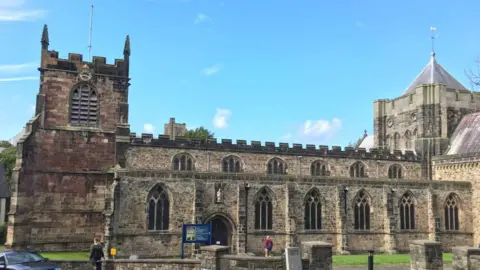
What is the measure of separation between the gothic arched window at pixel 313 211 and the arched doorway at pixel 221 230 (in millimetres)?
4958

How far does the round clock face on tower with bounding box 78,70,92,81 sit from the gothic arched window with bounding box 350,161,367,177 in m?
20.3

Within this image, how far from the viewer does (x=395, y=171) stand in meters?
41.0

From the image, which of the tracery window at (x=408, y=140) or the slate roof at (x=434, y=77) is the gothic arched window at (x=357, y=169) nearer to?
the tracery window at (x=408, y=140)

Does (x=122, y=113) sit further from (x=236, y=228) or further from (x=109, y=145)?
(x=236, y=228)

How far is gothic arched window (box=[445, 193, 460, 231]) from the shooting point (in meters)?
34.6

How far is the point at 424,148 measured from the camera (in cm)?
4206

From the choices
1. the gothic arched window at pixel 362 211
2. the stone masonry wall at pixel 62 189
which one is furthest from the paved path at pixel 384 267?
the stone masonry wall at pixel 62 189

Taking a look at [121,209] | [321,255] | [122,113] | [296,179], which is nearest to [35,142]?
[122,113]

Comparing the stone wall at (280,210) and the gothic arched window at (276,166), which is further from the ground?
the gothic arched window at (276,166)

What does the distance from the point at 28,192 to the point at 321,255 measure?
20420 millimetres

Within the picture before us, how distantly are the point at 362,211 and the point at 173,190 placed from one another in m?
12.2

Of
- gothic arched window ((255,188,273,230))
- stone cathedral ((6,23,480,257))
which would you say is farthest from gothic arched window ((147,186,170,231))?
gothic arched window ((255,188,273,230))

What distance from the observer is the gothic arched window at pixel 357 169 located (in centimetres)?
3953

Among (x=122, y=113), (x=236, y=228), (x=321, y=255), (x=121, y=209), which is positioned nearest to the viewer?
(x=321, y=255)
